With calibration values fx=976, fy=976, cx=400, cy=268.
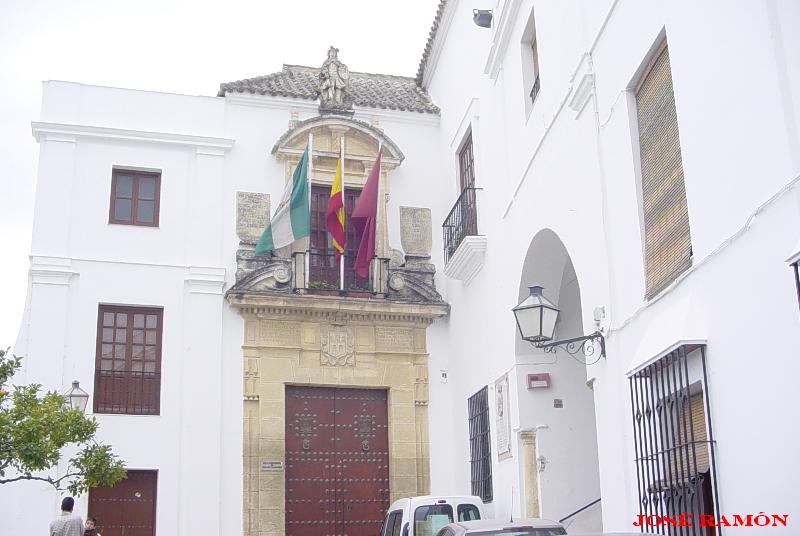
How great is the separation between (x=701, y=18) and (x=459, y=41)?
828 cm

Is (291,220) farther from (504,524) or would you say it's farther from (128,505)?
(504,524)

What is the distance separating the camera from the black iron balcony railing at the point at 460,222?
43.6 feet

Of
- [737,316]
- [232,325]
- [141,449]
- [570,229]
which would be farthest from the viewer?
[232,325]

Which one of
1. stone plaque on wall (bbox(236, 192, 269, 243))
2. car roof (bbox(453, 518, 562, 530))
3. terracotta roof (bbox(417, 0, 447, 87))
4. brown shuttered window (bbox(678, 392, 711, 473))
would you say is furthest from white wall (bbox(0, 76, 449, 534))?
brown shuttered window (bbox(678, 392, 711, 473))

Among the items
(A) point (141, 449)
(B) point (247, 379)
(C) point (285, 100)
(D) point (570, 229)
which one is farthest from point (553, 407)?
(C) point (285, 100)

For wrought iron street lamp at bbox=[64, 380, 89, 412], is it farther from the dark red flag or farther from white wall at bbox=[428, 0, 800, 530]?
white wall at bbox=[428, 0, 800, 530]

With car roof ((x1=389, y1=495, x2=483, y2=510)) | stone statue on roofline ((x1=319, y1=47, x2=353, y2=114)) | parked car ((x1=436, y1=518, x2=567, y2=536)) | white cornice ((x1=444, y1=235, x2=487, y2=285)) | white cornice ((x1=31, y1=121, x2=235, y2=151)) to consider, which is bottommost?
parked car ((x1=436, y1=518, x2=567, y2=536))

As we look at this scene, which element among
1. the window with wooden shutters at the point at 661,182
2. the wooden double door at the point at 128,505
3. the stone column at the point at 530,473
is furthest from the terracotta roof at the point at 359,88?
the window with wooden shutters at the point at 661,182

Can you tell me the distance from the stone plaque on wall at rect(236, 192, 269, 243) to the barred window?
1709mm

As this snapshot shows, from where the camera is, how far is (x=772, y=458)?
561 cm

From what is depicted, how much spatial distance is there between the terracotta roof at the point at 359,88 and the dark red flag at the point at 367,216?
1.81 m

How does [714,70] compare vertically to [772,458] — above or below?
above

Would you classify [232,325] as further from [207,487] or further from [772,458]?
[772,458]

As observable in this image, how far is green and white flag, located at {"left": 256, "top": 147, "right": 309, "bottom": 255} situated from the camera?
14.1 m
